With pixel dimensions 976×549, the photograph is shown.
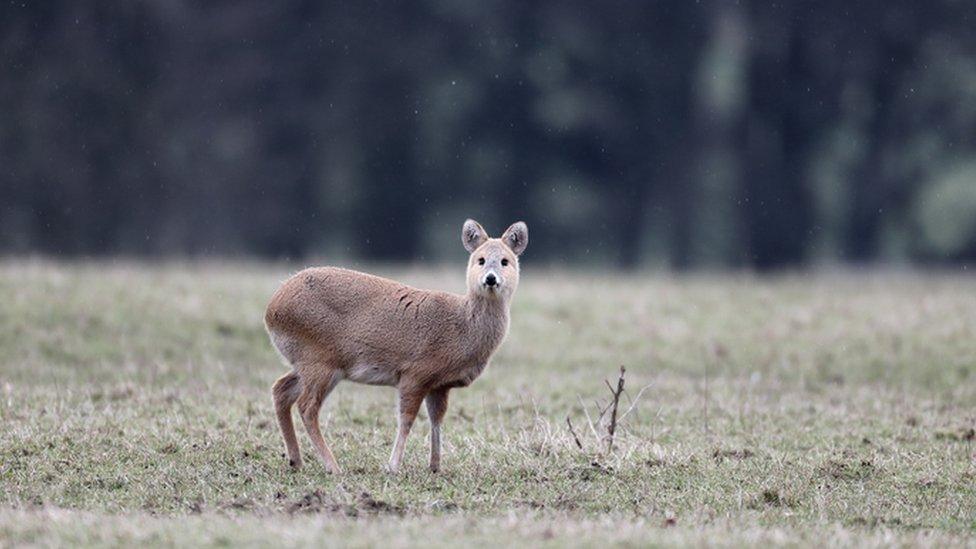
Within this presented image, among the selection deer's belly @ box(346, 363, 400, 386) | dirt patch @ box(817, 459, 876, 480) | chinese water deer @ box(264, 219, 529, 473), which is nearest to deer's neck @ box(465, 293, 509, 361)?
chinese water deer @ box(264, 219, 529, 473)

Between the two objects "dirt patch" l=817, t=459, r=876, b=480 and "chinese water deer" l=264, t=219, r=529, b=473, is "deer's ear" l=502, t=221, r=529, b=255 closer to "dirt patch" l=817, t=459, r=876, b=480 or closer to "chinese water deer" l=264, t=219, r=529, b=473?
"chinese water deer" l=264, t=219, r=529, b=473

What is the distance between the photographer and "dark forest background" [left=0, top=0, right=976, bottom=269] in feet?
120

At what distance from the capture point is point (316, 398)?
439 inches

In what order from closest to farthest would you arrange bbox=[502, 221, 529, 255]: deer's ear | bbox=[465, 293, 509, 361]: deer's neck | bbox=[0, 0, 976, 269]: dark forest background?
bbox=[465, 293, 509, 361]: deer's neck, bbox=[502, 221, 529, 255]: deer's ear, bbox=[0, 0, 976, 269]: dark forest background

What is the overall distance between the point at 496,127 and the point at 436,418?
99.8 feet

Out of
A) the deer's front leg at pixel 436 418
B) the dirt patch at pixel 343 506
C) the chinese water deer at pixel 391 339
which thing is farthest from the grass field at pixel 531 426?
the chinese water deer at pixel 391 339

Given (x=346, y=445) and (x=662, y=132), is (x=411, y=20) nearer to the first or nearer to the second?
(x=662, y=132)

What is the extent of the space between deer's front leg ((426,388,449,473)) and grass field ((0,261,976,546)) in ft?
0.55

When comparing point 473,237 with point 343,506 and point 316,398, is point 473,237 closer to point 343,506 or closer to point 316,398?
point 316,398

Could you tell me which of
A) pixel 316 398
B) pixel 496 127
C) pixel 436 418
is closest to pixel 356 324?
pixel 316 398

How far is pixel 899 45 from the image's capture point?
3688 cm

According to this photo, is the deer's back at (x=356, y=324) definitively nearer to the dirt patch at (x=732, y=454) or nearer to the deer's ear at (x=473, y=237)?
the deer's ear at (x=473, y=237)

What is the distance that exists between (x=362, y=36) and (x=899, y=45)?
13.9 meters

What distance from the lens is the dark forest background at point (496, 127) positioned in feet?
120
